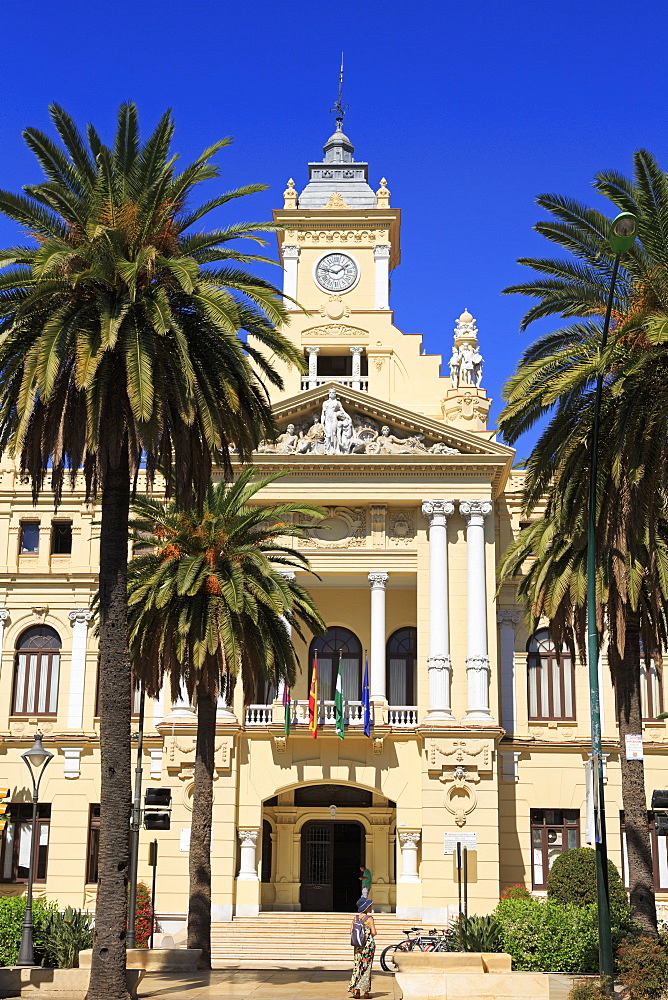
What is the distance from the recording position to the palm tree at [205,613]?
31656 mm

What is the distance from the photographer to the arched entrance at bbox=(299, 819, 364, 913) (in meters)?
47.9

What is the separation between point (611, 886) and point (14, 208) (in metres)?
25.9

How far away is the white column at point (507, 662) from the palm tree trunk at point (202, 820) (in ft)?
57.4

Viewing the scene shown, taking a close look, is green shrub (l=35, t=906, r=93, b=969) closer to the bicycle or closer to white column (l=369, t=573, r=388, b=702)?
the bicycle

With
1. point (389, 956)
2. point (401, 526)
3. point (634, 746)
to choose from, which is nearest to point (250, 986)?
point (634, 746)

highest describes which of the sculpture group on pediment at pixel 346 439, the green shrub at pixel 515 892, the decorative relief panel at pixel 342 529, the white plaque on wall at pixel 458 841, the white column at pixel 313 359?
the white column at pixel 313 359

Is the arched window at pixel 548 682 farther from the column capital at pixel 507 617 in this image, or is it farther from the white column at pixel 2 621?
the white column at pixel 2 621

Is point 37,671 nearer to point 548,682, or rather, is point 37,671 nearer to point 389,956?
point 389,956

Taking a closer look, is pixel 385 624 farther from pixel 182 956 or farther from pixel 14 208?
pixel 14 208

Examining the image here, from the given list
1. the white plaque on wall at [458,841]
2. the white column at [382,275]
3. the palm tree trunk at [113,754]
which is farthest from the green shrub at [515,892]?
the palm tree trunk at [113,754]

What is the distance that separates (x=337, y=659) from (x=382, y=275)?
1481 cm

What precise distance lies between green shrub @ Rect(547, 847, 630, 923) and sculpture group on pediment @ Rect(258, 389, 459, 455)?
14134 millimetres

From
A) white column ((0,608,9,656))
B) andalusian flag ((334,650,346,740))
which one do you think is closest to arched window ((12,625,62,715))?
white column ((0,608,9,656))

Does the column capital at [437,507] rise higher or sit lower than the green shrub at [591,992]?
higher
